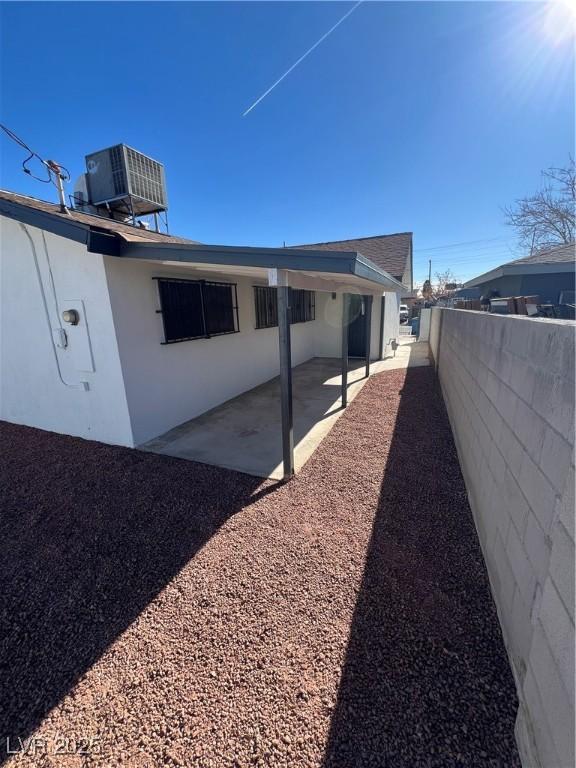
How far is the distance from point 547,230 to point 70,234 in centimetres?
1906

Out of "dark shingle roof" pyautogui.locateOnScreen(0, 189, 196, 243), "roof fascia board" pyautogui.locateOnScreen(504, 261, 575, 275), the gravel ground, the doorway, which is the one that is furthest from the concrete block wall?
"roof fascia board" pyautogui.locateOnScreen(504, 261, 575, 275)

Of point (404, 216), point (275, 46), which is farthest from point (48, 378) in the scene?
point (404, 216)

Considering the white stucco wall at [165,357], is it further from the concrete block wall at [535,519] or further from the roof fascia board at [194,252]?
the concrete block wall at [535,519]

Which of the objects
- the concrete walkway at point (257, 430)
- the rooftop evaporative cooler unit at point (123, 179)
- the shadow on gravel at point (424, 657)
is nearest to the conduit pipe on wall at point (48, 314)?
the concrete walkway at point (257, 430)

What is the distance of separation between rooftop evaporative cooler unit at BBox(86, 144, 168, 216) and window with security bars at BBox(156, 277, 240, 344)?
2.79 metres

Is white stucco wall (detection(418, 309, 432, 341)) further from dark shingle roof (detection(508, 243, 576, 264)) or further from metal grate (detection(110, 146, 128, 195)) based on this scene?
metal grate (detection(110, 146, 128, 195))

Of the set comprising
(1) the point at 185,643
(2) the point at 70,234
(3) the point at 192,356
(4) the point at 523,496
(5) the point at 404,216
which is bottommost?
(1) the point at 185,643

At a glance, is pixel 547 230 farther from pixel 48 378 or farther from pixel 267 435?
pixel 48 378

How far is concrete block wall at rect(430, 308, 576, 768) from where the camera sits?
103 centimetres

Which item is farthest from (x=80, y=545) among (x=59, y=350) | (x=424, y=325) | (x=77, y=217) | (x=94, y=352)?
(x=424, y=325)

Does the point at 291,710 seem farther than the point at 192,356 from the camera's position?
No

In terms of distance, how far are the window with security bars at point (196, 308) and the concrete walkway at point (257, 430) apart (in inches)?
56.4

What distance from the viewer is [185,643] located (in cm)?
174

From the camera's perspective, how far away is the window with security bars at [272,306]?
6951 millimetres
